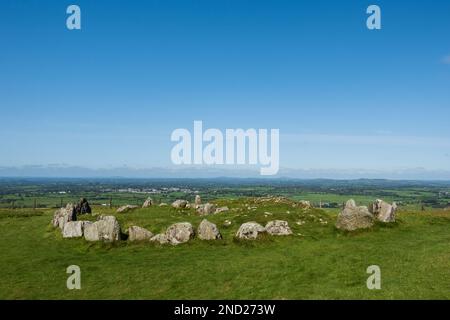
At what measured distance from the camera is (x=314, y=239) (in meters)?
39.0

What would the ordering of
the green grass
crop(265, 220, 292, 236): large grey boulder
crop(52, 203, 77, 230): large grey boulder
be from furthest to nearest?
1. crop(52, 203, 77, 230): large grey boulder
2. crop(265, 220, 292, 236): large grey boulder
3. the green grass

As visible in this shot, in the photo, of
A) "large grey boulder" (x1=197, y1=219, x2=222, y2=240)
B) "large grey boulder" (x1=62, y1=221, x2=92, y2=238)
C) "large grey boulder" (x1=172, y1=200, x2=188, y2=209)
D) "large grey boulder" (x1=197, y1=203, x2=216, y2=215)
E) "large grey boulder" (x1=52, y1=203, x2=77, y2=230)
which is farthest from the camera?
"large grey boulder" (x1=172, y1=200, x2=188, y2=209)

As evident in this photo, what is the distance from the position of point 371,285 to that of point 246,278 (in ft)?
26.7

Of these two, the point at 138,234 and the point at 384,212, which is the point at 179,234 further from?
the point at 384,212

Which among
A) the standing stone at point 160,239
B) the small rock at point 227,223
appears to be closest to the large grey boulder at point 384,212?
the small rock at point 227,223

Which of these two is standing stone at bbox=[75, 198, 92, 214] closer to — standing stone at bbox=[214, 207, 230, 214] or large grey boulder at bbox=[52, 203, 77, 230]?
large grey boulder at bbox=[52, 203, 77, 230]

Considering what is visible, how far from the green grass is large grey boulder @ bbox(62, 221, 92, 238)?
2.96 ft

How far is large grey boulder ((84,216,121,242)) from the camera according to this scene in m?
40.2

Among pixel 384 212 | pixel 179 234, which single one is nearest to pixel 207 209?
pixel 179 234

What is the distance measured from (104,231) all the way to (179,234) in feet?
25.6

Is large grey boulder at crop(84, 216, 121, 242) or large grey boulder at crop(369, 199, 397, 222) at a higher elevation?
large grey boulder at crop(369, 199, 397, 222)

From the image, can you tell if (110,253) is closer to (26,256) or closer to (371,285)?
(26,256)

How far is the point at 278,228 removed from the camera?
40406mm

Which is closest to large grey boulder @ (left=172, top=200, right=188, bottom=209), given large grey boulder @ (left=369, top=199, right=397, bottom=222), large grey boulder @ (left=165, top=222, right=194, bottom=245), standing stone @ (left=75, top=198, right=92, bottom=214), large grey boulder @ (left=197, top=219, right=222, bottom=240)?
standing stone @ (left=75, top=198, right=92, bottom=214)
